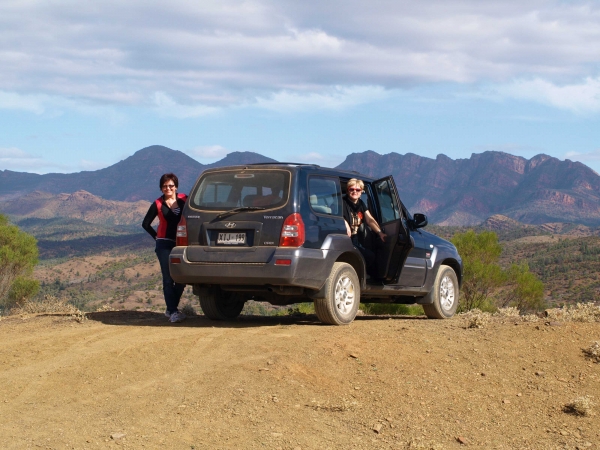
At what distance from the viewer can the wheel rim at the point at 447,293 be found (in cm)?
1109

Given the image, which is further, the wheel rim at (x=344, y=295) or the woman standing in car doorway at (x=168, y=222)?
the woman standing in car doorway at (x=168, y=222)

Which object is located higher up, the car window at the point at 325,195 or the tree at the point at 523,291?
the car window at the point at 325,195

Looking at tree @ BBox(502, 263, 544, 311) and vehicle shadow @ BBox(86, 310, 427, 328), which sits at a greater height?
vehicle shadow @ BBox(86, 310, 427, 328)

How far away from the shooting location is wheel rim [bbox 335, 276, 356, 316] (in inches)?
346

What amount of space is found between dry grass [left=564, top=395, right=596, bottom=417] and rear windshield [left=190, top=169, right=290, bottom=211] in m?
3.77

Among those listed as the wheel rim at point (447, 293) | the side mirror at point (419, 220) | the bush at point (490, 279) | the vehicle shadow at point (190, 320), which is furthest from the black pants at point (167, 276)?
the bush at point (490, 279)

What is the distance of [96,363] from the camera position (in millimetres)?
7137

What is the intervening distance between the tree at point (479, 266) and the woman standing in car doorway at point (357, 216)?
17.5 meters

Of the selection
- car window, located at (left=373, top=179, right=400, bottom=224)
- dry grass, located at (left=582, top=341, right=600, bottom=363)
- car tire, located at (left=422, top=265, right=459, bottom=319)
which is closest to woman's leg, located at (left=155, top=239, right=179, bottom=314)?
car window, located at (left=373, top=179, right=400, bottom=224)

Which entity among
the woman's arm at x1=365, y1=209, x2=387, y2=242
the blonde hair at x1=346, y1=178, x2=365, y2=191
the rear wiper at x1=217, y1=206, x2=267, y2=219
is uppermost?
the blonde hair at x1=346, y1=178, x2=365, y2=191

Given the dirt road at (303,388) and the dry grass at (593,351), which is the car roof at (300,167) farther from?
the dry grass at (593,351)

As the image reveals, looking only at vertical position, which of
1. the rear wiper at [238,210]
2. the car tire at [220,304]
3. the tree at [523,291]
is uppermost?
the rear wiper at [238,210]

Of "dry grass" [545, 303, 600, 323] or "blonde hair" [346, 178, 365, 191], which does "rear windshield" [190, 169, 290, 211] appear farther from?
"dry grass" [545, 303, 600, 323]

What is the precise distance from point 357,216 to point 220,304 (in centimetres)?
220
